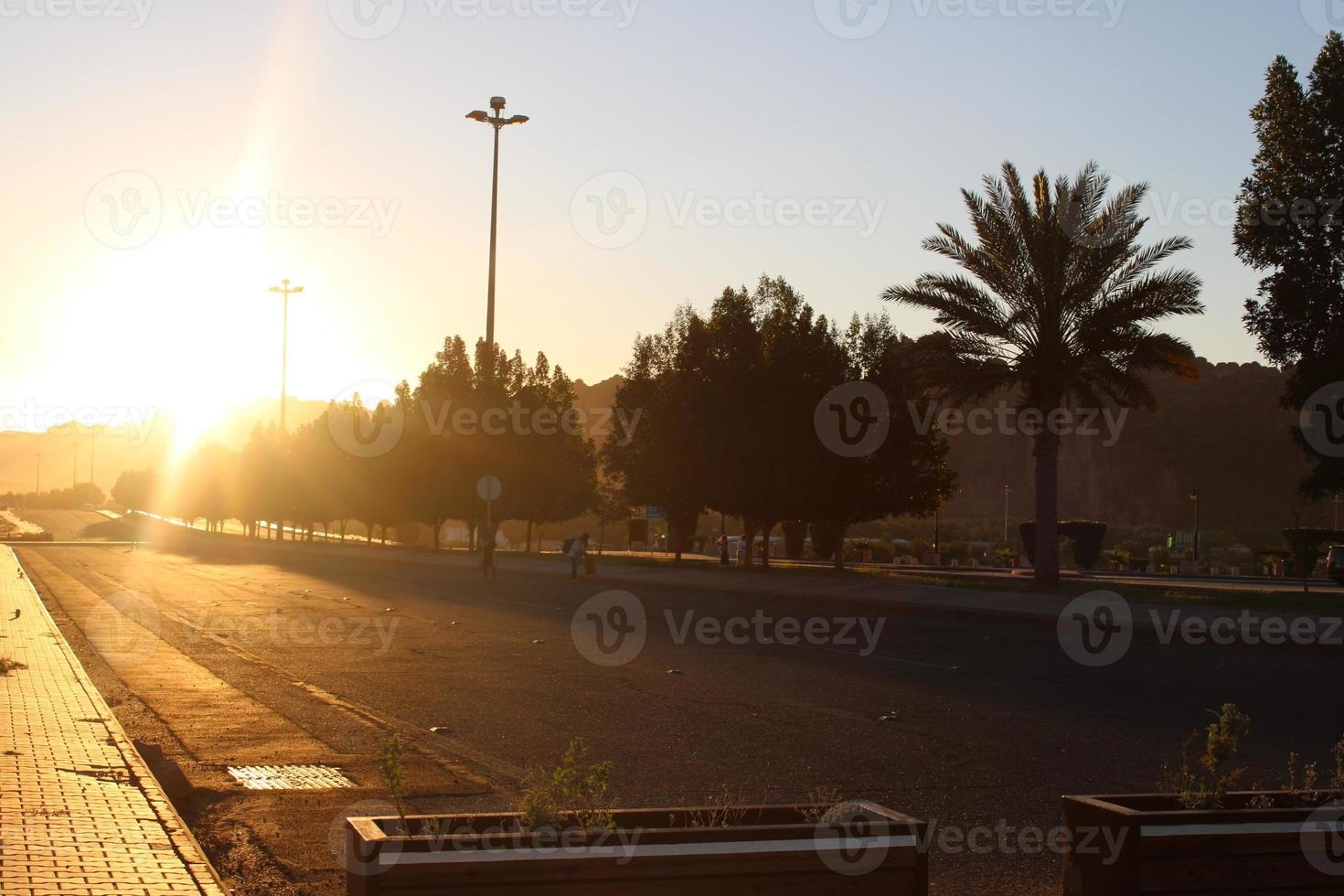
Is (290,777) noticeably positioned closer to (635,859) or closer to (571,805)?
(571,805)

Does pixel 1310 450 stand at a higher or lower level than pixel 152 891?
higher

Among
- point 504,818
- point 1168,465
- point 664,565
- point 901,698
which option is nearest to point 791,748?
point 901,698

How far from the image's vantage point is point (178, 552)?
198ft

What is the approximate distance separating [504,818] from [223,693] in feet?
32.3

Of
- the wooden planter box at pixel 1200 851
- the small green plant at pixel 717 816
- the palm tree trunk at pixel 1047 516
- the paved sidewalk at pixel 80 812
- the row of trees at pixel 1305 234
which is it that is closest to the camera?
the wooden planter box at pixel 1200 851

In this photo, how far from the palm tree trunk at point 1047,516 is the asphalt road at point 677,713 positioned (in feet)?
24.7

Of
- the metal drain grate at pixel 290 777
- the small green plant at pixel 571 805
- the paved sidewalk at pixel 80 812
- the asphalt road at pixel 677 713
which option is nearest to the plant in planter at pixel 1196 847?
the asphalt road at pixel 677 713

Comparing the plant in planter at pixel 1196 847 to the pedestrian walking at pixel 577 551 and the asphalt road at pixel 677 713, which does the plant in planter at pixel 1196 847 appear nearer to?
the asphalt road at pixel 677 713

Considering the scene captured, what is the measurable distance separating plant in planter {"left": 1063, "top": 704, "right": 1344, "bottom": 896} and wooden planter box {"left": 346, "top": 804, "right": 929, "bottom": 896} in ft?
2.38

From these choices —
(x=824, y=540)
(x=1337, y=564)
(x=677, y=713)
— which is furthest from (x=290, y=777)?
(x=824, y=540)

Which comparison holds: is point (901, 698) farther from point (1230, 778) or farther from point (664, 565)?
point (664, 565)

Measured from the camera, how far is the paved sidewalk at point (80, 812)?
5.71 meters

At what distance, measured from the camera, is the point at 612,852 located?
13.9 feet

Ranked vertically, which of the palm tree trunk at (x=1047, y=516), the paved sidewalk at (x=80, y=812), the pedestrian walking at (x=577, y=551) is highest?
the palm tree trunk at (x=1047, y=516)
